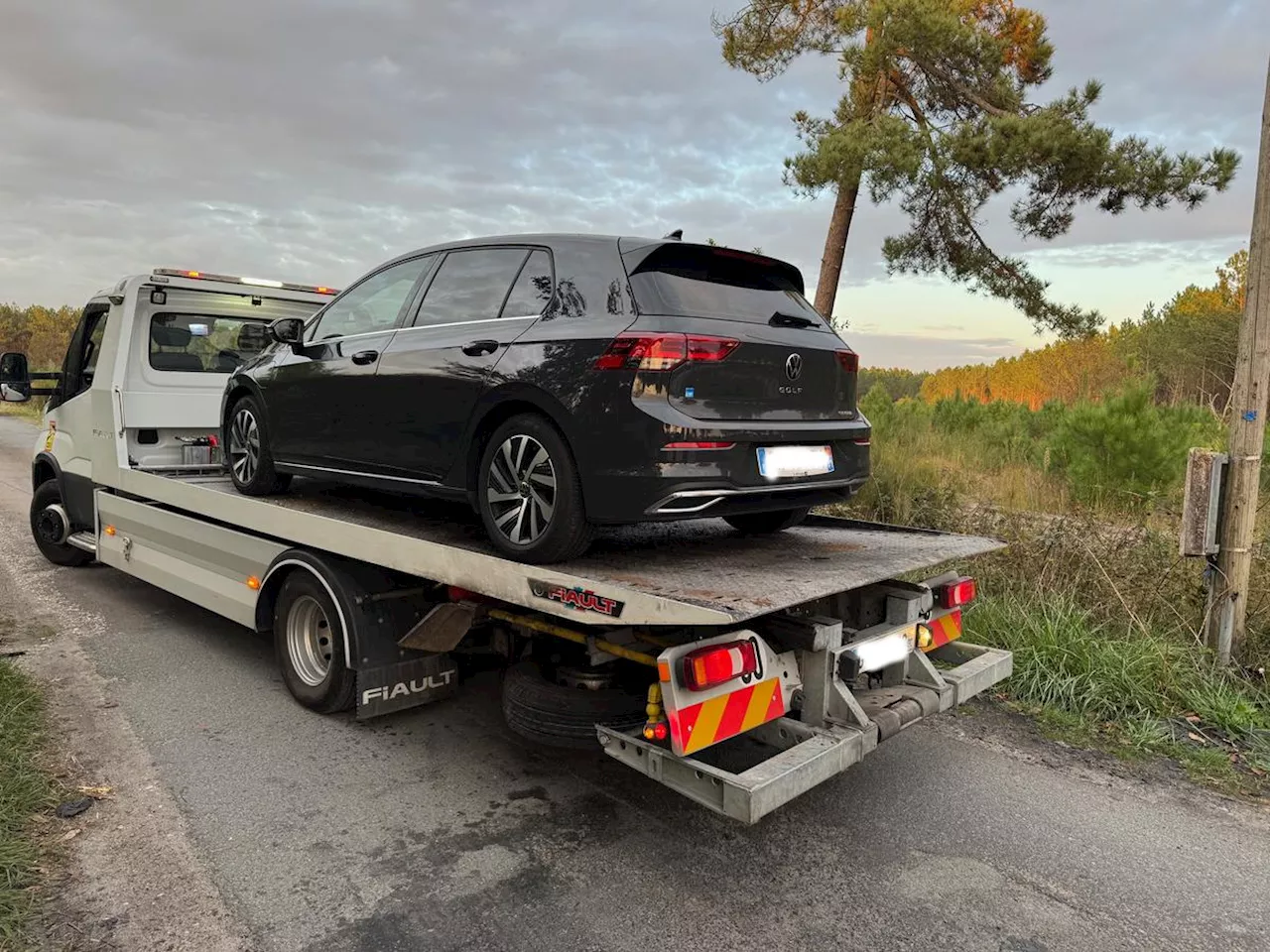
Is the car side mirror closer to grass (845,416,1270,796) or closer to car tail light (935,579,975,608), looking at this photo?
car tail light (935,579,975,608)

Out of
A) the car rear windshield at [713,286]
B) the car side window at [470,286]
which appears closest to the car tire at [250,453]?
the car side window at [470,286]

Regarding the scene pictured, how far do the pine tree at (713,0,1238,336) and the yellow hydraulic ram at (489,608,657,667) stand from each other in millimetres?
6922

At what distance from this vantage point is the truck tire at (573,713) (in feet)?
11.4

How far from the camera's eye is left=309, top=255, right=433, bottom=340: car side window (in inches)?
182

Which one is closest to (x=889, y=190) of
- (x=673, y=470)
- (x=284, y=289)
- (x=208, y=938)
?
(x=284, y=289)

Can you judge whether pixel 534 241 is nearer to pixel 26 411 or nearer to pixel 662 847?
pixel 662 847

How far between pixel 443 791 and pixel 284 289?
480 centimetres

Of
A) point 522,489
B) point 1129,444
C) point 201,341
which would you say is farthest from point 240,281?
point 1129,444

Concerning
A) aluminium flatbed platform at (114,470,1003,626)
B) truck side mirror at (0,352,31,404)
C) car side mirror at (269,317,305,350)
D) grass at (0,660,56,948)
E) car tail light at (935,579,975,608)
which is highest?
car side mirror at (269,317,305,350)

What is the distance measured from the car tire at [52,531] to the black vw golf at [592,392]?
4.34 metres

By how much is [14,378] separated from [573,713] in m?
6.13

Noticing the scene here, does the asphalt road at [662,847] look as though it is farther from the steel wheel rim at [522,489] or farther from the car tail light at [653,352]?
the car tail light at [653,352]

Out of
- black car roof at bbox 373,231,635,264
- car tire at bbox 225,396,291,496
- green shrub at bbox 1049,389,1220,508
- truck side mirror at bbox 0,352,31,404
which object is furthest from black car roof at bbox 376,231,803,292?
green shrub at bbox 1049,389,1220,508

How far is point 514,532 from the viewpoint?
3.62 metres
